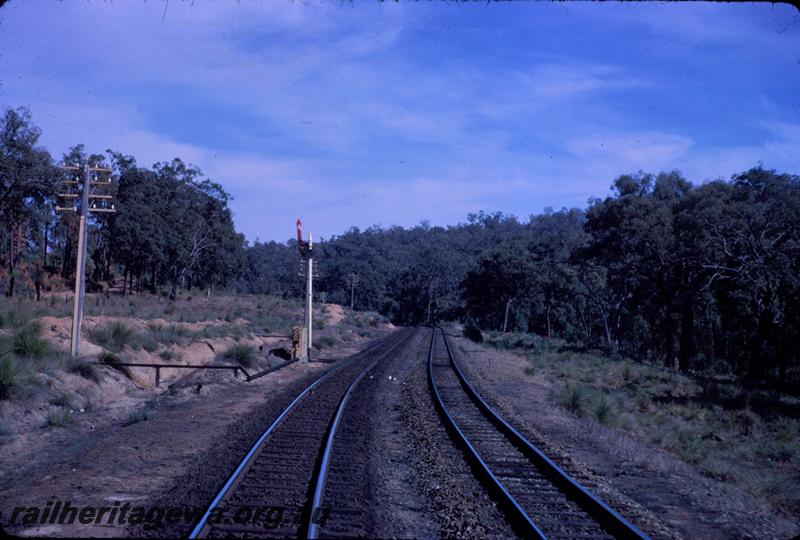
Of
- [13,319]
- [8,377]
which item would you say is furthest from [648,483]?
[13,319]

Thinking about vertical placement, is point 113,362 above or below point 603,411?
above

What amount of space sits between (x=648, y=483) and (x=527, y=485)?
196 cm

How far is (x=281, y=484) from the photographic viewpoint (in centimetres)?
805

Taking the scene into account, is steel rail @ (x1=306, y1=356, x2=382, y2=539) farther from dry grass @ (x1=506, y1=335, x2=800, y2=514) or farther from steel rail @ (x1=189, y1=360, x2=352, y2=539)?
dry grass @ (x1=506, y1=335, x2=800, y2=514)

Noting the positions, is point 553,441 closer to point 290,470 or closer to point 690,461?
point 690,461

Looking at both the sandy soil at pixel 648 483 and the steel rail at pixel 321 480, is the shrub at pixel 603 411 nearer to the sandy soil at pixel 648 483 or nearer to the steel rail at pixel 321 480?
the sandy soil at pixel 648 483

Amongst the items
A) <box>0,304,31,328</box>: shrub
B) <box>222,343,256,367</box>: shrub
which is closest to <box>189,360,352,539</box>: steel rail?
<box>222,343,256,367</box>: shrub

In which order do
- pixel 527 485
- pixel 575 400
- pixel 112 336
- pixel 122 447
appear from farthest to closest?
pixel 112 336
pixel 575 400
pixel 122 447
pixel 527 485

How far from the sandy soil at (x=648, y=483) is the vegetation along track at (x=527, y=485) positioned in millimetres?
394

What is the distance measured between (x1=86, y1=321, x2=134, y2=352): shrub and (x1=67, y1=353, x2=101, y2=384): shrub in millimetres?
5253

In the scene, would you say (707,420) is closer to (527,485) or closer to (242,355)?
(527,485)

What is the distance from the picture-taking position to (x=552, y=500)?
7.93 m

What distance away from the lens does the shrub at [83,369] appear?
15719 millimetres

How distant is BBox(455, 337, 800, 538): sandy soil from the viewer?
24.2 ft
